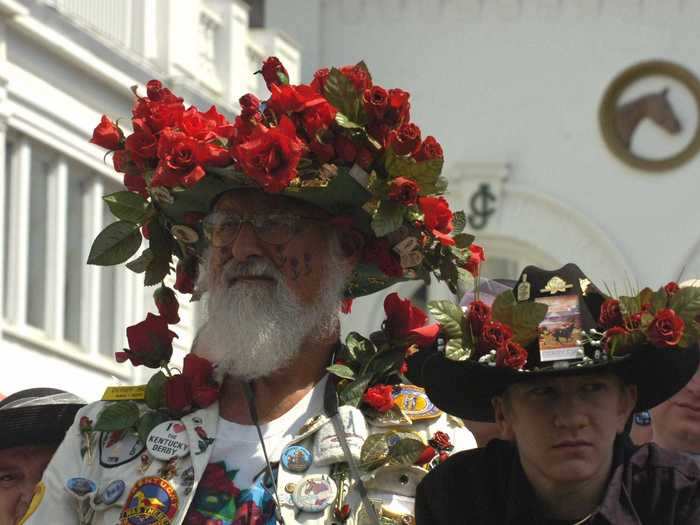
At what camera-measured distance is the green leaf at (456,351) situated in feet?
18.6

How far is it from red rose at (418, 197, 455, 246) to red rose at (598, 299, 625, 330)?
3.03 feet

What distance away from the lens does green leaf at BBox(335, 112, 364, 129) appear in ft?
20.9

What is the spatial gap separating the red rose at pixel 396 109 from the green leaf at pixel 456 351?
87 centimetres

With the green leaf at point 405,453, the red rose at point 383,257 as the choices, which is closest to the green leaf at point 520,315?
the green leaf at point 405,453

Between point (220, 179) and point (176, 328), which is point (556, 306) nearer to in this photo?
point (220, 179)

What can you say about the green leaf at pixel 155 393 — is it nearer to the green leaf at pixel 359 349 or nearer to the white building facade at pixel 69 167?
the green leaf at pixel 359 349

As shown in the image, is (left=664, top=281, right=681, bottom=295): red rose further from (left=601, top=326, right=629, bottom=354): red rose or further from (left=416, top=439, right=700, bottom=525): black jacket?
(left=416, top=439, right=700, bottom=525): black jacket

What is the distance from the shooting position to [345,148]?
251 inches

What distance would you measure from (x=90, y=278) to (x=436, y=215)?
12.7 m

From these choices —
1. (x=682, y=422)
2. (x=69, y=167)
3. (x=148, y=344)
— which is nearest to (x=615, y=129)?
(x=69, y=167)

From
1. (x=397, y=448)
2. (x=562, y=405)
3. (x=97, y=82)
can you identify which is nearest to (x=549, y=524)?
(x=562, y=405)

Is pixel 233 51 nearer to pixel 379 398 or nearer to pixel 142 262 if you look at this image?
pixel 142 262

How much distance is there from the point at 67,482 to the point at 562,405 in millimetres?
1398

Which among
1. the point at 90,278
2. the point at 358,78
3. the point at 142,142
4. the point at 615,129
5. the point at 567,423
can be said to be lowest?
the point at 567,423
